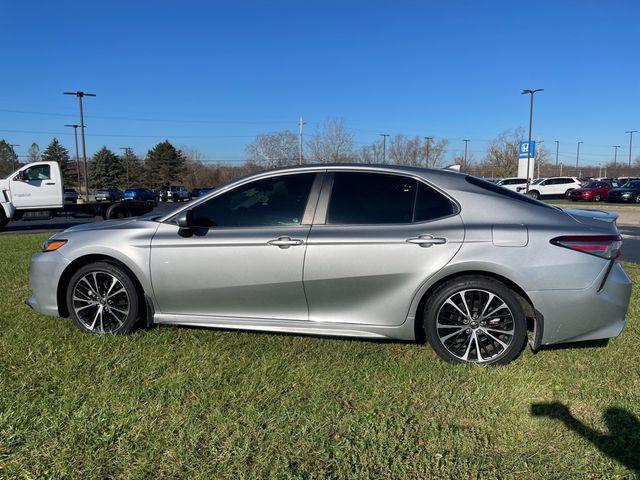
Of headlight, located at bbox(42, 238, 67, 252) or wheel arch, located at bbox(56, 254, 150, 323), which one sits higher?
headlight, located at bbox(42, 238, 67, 252)

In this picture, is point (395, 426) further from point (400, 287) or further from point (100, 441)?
point (100, 441)

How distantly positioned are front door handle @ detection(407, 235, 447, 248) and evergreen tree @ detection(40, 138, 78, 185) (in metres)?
84.0

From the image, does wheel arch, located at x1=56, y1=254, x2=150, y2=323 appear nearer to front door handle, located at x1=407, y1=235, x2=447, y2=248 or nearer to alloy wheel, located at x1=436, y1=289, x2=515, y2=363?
front door handle, located at x1=407, y1=235, x2=447, y2=248

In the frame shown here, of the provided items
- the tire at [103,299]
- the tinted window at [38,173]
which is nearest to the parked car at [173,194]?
the tinted window at [38,173]

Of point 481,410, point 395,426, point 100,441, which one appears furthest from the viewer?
point 481,410

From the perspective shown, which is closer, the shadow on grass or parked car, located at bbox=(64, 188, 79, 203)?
the shadow on grass

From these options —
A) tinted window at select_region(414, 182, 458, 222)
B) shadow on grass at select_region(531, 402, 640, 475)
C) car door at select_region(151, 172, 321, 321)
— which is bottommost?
shadow on grass at select_region(531, 402, 640, 475)

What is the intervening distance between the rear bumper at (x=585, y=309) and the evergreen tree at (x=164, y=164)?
274 feet

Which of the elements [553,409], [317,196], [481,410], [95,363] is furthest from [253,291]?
[553,409]

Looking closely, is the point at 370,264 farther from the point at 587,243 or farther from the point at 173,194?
the point at 173,194

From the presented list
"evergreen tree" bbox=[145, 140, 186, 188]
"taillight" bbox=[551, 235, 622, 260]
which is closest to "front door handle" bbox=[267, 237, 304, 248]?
"taillight" bbox=[551, 235, 622, 260]

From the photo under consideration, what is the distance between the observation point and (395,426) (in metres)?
2.95

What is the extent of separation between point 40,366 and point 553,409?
11.8 ft

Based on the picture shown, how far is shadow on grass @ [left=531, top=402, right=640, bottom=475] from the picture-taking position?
2.65 m
